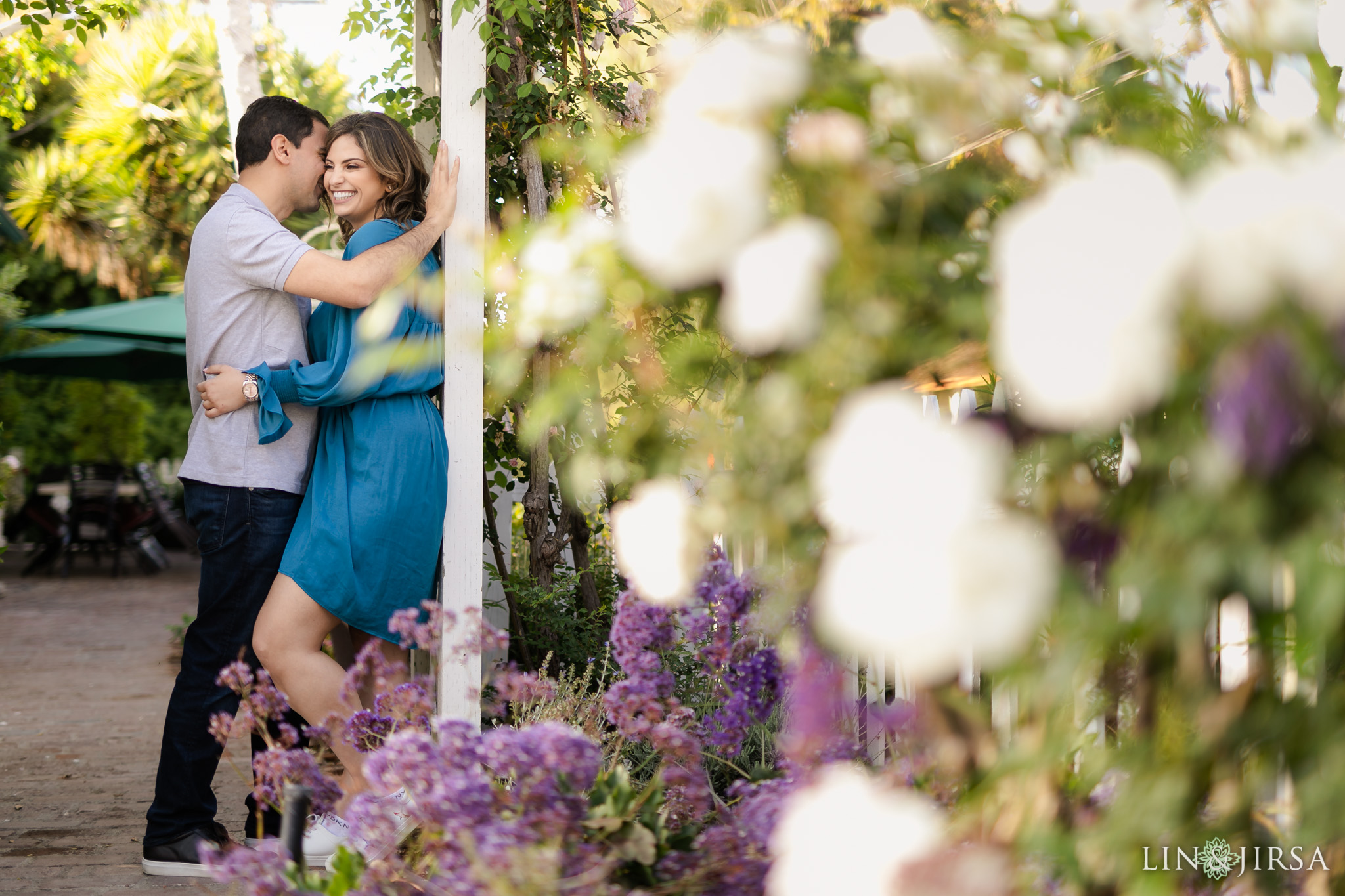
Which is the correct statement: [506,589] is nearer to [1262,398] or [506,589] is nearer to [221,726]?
[221,726]

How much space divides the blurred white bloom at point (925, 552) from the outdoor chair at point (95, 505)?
10.5 m

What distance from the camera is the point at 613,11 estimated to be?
3.02 metres

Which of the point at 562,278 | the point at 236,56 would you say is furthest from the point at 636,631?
the point at 236,56

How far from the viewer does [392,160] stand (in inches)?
95.1

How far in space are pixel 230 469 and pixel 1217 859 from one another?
6.68ft

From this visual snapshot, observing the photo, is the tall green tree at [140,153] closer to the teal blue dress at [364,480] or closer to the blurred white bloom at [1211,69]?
the teal blue dress at [364,480]

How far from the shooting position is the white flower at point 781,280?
701 mm

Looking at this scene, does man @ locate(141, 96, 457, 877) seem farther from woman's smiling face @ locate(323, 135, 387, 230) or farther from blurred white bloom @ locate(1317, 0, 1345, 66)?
blurred white bloom @ locate(1317, 0, 1345, 66)

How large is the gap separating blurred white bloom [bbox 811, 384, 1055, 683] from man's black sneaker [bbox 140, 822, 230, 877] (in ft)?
7.23

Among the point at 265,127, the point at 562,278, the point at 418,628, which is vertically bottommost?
the point at 418,628

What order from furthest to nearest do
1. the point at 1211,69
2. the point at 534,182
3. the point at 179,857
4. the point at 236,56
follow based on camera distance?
1. the point at 236,56
2. the point at 534,182
3. the point at 179,857
4. the point at 1211,69

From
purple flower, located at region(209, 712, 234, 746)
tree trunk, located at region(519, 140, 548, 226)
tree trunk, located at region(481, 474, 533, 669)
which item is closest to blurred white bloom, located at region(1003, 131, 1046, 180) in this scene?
purple flower, located at region(209, 712, 234, 746)

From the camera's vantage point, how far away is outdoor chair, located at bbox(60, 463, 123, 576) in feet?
31.6

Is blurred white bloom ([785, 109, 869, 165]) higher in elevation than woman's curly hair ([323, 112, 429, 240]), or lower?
lower
